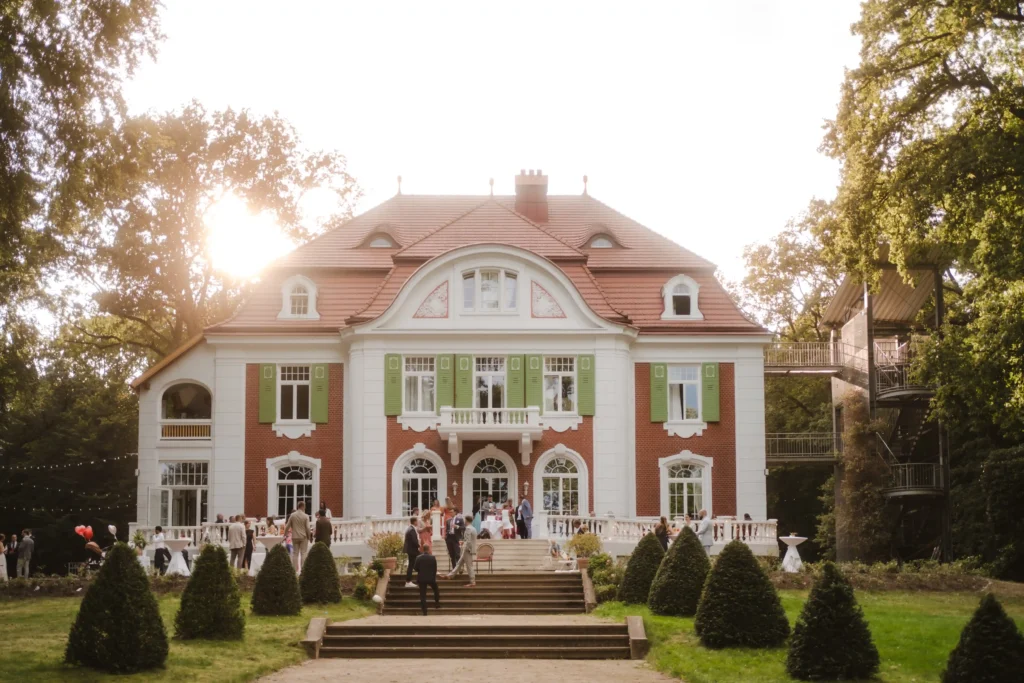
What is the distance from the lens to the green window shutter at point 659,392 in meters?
37.7

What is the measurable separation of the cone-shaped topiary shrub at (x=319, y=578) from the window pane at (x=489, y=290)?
13307 mm

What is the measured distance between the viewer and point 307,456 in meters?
37.5

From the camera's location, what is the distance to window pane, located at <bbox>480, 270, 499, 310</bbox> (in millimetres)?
37000

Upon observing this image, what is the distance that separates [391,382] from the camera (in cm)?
3672

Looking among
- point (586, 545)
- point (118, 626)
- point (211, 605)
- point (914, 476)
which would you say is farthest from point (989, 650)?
point (914, 476)

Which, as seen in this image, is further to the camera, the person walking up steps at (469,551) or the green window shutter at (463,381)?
the green window shutter at (463,381)

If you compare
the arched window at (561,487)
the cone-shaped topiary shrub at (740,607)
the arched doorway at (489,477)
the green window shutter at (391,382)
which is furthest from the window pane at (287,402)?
the cone-shaped topiary shrub at (740,607)

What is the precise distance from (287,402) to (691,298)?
11.0 m

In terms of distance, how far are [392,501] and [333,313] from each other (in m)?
5.53

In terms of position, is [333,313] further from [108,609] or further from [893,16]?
[108,609]

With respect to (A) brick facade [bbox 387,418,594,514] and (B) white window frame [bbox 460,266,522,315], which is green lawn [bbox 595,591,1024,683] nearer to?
(A) brick facade [bbox 387,418,594,514]

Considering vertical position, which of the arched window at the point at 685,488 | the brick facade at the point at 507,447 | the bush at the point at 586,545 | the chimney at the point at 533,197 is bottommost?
the bush at the point at 586,545

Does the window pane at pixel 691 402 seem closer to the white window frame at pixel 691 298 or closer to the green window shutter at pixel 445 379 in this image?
the white window frame at pixel 691 298

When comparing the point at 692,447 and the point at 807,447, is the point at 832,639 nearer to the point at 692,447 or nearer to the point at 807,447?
the point at 692,447
